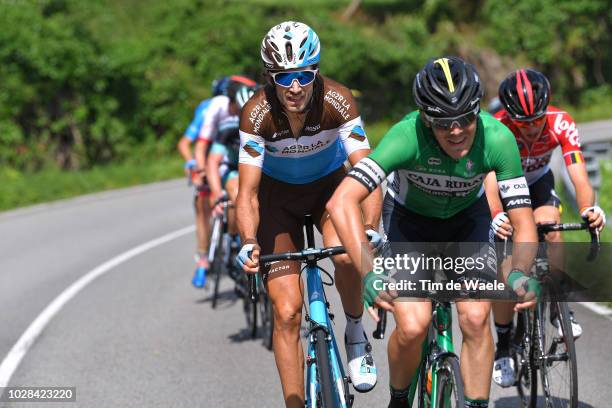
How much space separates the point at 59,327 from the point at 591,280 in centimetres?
480

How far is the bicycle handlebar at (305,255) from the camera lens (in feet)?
16.9

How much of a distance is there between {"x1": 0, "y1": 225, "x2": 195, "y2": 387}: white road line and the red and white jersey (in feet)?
13.3

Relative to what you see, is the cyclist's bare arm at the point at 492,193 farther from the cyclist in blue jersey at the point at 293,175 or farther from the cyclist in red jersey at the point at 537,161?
the cyclist in blue jersey at the point at 293,175

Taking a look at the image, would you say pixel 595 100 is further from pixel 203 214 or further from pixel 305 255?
pixel 305 255

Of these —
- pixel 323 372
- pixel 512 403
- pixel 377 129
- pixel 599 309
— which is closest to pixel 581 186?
pixel 512 403

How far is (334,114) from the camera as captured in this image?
18.9 ft

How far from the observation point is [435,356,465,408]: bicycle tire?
15.5 ft

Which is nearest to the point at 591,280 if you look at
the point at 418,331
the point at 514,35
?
the point at 418,331

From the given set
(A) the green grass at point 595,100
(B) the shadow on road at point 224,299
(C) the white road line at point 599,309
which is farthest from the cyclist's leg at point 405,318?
(A) the green grass at point 595,100

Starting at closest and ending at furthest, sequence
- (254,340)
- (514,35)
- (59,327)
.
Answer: (254,340) → (59,327) → (514,35)

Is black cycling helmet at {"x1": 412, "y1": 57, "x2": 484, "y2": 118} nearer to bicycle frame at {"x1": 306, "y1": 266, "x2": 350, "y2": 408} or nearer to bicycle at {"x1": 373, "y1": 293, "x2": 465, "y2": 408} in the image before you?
bicycle at {"x1": 373, "y1": 293, "x2": 465, "y2": 408}

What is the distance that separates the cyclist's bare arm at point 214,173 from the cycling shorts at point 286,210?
10.6 ft

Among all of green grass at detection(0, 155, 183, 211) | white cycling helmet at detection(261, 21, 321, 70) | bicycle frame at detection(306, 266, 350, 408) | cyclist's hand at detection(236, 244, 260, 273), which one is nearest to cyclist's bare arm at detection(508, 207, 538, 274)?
bicycle frame at detection(306, 266, 350, 408)

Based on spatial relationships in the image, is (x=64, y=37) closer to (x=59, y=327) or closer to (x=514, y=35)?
(x=59, y=327)
